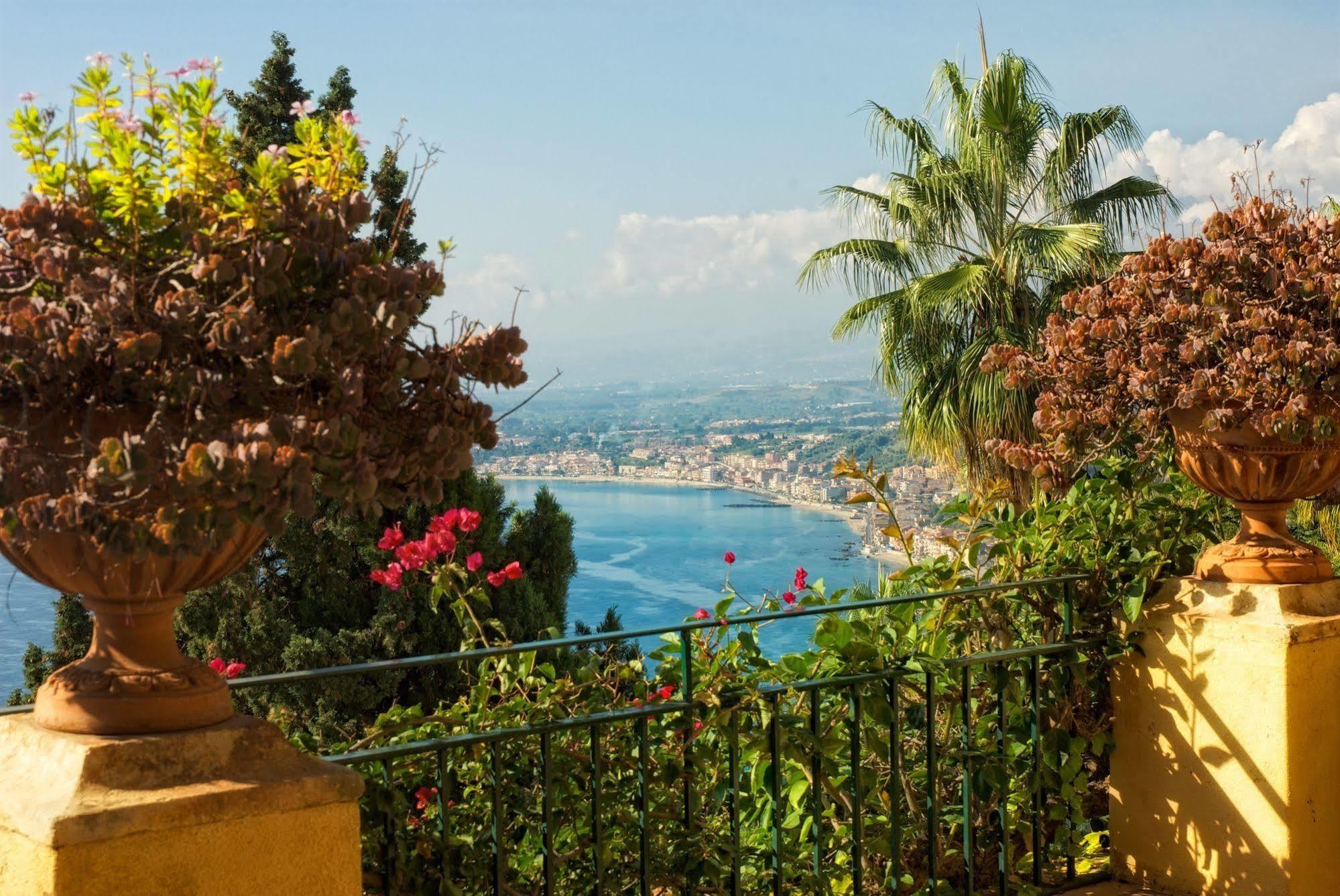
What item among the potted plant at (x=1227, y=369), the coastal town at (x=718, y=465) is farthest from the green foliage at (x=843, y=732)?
the coastal town at (x=718, y=465)

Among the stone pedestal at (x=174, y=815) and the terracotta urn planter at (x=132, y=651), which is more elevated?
the terracotta urn planter at (x=132, y=651)

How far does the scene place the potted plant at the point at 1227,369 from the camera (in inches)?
93.9

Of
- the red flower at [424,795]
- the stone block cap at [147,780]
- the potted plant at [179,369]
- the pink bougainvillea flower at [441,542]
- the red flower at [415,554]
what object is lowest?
the red flower at [424,795]

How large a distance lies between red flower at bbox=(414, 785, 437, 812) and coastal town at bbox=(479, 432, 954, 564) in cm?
943

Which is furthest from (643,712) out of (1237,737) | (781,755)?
(1237,737)

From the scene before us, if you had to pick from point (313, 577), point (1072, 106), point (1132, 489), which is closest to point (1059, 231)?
point (1072, 106)

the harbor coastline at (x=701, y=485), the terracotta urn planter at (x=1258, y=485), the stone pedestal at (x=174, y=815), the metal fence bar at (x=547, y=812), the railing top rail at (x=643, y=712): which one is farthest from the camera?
the harbor coastline at (x=701, y=485)

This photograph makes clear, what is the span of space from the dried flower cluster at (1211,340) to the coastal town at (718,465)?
9.15 metres

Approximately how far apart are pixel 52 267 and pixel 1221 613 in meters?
2.34

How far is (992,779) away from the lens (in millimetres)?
2633

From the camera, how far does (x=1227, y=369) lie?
2436 mm

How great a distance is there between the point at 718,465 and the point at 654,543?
3.53 meters

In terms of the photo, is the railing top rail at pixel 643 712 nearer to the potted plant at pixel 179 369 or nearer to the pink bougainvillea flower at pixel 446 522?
the potted plant at pixel 179 369

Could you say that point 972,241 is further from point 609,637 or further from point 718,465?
point 609,637
